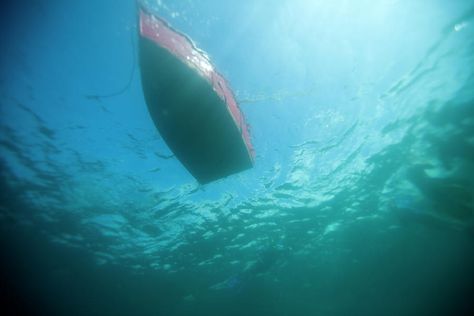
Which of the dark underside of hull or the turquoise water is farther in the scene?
the turquoise water

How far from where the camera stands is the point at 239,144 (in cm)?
711

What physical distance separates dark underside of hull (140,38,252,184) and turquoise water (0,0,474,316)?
2403 millimetres

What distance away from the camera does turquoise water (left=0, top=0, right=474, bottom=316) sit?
25.4ft

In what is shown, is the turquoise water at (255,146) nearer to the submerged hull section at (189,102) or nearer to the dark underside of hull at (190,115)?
the submerged hull section at (189,102)

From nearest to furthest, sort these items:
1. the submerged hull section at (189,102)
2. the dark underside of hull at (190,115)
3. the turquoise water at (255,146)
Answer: the submerged hull section at (189,102) → the dark underside of hull at (190,115) → the turquoise water at (255,146)

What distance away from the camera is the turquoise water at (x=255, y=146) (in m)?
7.73

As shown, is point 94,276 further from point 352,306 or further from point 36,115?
point 352,306

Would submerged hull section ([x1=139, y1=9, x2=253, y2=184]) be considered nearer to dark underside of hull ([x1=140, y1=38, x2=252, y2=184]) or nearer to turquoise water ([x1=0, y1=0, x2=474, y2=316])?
dark underside of hull ([x1=140, y1=38, x2=252, y2=184])

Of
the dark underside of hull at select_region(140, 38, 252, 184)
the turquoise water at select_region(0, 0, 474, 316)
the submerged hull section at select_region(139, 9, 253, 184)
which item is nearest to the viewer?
the submerged hull section at select_region(139, 9, 253, 184)

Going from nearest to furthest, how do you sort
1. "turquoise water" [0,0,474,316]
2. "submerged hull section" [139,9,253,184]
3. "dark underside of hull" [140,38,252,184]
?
"submerged hull section" [139,9,253,184] < "dark underside of hull" [140,38,252,184] < "turquoise water" [0,0,474,316]

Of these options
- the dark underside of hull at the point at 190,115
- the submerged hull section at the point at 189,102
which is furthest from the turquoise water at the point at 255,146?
the dark underside of hull at the point at 190,115

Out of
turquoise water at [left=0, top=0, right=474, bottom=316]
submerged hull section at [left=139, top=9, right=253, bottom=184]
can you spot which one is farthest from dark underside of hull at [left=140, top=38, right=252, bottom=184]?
turquoise water at [left=0, top=0, right=474, bottom=316]

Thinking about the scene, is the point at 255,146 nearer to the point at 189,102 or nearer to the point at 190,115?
the point at 190,115

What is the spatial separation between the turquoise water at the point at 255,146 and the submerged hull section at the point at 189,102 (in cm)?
219
